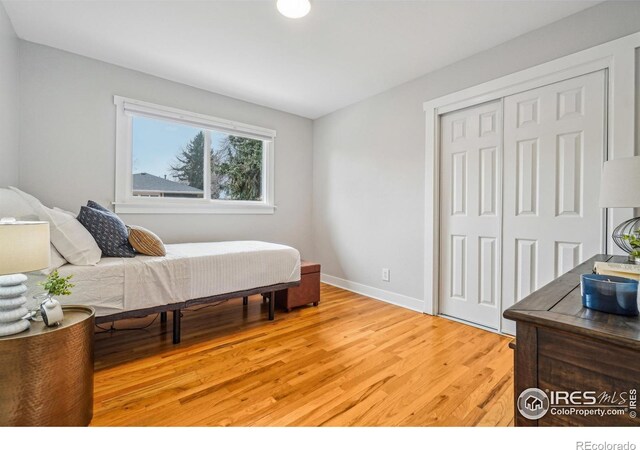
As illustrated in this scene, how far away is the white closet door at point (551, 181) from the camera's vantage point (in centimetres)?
202

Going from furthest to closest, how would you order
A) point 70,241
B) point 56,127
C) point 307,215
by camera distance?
point 307,215
point 56,127
point 70,241

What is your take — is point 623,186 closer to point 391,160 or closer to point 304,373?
point 304,373

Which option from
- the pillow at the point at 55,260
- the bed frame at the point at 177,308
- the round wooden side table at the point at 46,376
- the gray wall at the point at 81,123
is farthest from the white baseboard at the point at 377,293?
the pillow at the point at 55,260

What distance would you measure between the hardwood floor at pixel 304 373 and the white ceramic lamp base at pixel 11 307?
0.58 metres

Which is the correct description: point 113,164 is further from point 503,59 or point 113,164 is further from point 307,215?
point 503,59

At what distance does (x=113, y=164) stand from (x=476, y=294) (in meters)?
3.67

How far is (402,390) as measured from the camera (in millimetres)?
1668

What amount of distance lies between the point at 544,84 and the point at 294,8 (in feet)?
6.33

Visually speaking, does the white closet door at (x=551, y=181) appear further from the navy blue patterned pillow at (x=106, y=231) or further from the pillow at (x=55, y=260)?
the pillow at (x=55, y=260)

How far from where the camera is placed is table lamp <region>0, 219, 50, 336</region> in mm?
1062

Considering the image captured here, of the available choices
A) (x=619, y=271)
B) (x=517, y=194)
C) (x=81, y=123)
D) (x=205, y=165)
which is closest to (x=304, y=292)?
(x=205, y=165)

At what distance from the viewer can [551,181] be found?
7.23ft

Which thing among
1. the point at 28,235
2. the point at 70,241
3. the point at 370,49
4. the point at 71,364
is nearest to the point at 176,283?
the point at 70,241

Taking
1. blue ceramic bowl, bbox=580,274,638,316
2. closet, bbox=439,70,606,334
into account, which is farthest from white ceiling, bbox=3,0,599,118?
blue ceramic bowl, bbox=580,274,638,316
